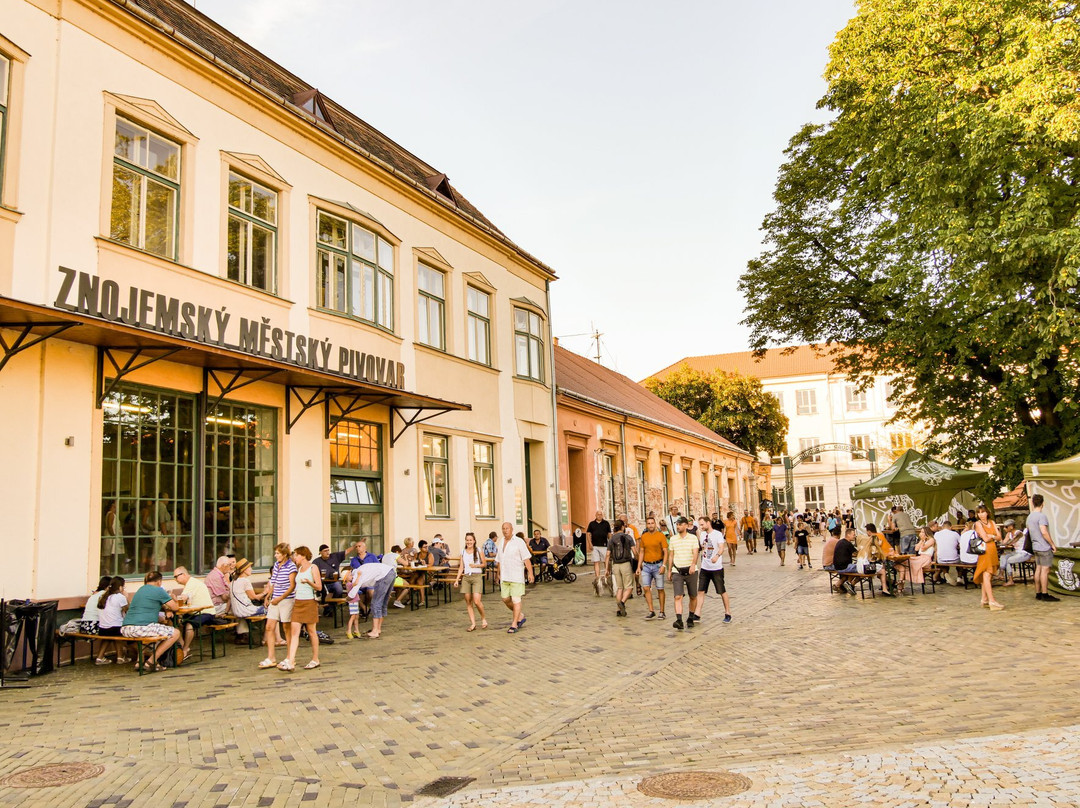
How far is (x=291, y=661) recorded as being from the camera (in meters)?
10.6

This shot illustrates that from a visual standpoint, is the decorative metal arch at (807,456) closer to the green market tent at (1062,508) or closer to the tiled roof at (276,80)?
the tiled roof at (276,80)

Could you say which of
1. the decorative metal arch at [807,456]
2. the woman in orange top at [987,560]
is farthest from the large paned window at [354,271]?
the decorative metal arch at [807,456]

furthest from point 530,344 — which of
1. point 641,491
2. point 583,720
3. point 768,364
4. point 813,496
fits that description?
point 768,364

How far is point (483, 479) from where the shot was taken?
21734 mm

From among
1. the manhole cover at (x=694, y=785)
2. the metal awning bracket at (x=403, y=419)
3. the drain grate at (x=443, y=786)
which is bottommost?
the drain grate at (x=443, y=786)

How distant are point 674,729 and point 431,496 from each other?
12309 millimetres

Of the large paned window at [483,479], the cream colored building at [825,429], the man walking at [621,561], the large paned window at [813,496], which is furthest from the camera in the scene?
the large paned window at [813,496]

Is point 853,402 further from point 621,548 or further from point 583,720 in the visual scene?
point 583,720

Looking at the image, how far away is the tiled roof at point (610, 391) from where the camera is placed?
3023cm

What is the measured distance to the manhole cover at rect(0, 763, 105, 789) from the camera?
623cm

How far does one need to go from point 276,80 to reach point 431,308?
5.89 m

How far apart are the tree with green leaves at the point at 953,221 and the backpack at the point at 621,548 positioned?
9.18 meters

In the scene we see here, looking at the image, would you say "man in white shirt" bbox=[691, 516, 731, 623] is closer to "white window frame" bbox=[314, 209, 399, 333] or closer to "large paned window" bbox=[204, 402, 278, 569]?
"large paned window" bbox=[204, 402, 278, 569]

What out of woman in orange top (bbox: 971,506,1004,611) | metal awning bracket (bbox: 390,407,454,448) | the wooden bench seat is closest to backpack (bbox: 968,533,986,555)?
woman in orange top (bbox: 971,506,1004,611)
